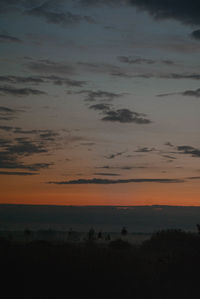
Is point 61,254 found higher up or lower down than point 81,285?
higher up

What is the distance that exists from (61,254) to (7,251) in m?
2.69

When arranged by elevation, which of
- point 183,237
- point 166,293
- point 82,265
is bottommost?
point 166,293

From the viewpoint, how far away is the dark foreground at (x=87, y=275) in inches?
750

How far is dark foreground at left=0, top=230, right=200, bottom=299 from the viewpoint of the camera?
1906 centimetres

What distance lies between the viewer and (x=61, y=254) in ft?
72.7

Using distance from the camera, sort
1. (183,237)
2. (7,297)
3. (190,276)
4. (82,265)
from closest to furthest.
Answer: (7,297) → (82,265) → (190,276) → (183,237)

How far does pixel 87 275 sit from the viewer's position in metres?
20.6

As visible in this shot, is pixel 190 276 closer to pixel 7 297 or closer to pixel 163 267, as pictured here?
pixel 163 267

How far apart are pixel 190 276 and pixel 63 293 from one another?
8.26 meters

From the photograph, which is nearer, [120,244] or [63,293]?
[63,293]

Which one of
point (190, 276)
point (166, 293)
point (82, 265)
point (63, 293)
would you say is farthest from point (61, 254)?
point (190, 276)

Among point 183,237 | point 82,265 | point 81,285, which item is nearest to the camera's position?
point 81,285

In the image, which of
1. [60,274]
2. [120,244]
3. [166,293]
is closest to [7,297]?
[60,274]

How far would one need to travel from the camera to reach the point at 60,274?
20.2 metres
